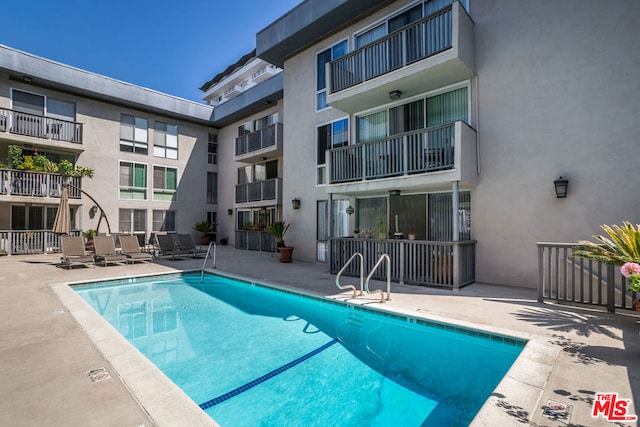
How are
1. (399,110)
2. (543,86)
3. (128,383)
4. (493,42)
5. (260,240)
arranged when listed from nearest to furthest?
(128,383)
(543,86)
(493,42)
(399,110)
(260,240)

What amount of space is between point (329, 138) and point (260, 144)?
587 centimetres

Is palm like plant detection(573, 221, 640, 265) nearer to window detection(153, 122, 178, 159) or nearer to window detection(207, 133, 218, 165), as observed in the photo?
window detection(153, 122, 178, 159)

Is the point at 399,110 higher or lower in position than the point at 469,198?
higher

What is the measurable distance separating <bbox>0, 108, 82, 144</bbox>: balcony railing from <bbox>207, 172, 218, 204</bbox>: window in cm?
745

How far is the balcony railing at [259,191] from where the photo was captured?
16250 millimetres

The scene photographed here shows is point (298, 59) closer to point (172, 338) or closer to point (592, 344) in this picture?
point (172, 338)

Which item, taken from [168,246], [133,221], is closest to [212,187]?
[133,221]

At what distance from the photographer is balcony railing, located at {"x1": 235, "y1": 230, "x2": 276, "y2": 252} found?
16750 mm

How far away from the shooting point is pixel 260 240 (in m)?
17.3

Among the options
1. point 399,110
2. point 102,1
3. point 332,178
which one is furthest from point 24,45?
point 399,110

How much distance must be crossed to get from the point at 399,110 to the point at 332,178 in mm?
3129

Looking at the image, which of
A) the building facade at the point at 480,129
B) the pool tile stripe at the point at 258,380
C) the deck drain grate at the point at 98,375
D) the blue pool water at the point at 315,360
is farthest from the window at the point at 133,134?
the pool tile stripe at the point at 258,380

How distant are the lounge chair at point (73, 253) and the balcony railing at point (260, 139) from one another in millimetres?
9100

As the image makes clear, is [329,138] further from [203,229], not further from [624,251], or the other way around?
[203,229]
